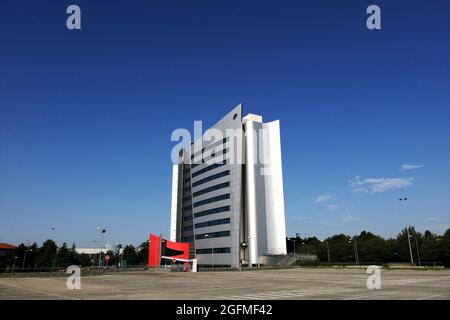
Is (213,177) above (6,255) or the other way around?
above

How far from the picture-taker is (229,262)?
103 m

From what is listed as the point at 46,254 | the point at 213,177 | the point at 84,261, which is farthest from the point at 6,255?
the point at 213,177

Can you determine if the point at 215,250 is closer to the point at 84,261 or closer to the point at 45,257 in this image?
the point at 45,257

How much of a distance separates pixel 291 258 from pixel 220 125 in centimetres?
4911

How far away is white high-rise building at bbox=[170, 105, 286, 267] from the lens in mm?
103250

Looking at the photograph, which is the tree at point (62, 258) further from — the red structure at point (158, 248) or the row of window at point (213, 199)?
the row of window at point (213, 199)

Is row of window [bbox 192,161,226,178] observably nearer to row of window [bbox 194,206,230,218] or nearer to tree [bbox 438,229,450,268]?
row of window [bbox 194,206,230,218]

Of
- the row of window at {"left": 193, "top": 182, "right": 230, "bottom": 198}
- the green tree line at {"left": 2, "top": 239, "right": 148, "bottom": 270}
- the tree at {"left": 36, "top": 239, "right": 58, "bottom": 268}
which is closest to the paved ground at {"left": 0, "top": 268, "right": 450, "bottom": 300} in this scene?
the row of window at {"left": 193, "top": 182, "right": 230, "bottom": 198}

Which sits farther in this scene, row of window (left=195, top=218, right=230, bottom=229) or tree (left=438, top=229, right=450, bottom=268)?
row of window (left=195, top=218, right=230, bottom=229)

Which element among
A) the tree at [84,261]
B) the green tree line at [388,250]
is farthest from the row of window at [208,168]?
the tree at [84,261]

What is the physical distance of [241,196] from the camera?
350ft

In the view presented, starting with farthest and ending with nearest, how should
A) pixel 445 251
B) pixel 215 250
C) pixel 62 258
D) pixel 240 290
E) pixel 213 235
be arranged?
1. pixel 62 258
2. pixel 213 235
3. pixel 215 250
4. pixel 445 251
5. pixel 240 290

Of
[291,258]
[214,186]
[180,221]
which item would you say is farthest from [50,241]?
[291,258]
